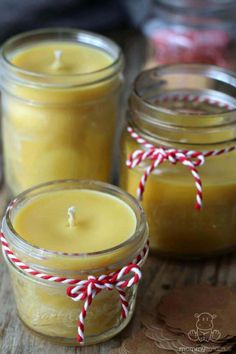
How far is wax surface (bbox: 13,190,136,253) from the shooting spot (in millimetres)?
1066

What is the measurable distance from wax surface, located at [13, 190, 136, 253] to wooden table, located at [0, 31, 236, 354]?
147mm

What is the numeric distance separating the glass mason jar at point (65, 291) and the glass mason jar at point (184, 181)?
4.8 inches

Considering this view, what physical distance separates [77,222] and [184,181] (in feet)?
0.68

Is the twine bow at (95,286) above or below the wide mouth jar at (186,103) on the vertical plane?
below

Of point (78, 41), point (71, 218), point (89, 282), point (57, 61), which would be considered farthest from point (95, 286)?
point (78, 41)

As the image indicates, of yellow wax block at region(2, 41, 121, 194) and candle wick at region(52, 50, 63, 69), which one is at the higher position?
candle wick at region(52, 50, 63, 69)

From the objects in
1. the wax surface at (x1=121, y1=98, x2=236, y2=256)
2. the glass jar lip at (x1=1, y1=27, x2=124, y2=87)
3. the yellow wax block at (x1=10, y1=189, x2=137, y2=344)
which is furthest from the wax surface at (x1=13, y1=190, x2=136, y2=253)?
the glass jar lip at (x1=1, y1=27, x2=124, y2=87)

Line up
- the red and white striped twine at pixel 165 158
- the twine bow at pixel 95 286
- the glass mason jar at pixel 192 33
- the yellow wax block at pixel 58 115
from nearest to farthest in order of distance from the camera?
the twine bow at pixel 95 286 < the red and white striped twine at pixel 165 158 < the yellow wax block at pixel 58 115 < the glass mason jar at pixel 192 33

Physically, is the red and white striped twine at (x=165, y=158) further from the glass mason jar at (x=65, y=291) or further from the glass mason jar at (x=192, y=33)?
the glass mason jar at (x=192, y=33)

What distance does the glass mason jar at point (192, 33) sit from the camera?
1816 millimetres

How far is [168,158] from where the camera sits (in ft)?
3.92

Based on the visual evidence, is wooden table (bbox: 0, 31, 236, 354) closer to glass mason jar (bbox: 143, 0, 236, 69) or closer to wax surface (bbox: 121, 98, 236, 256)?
wax surface (bbox: 121, 98, 236, 256)

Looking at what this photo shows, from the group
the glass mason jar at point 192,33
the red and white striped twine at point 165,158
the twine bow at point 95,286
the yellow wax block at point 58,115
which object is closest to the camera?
the twine bow at point 95,286

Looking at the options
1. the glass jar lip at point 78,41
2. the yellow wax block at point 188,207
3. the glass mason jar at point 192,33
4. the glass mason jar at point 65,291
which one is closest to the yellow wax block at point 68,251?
the glass mason jar at point 65,291
